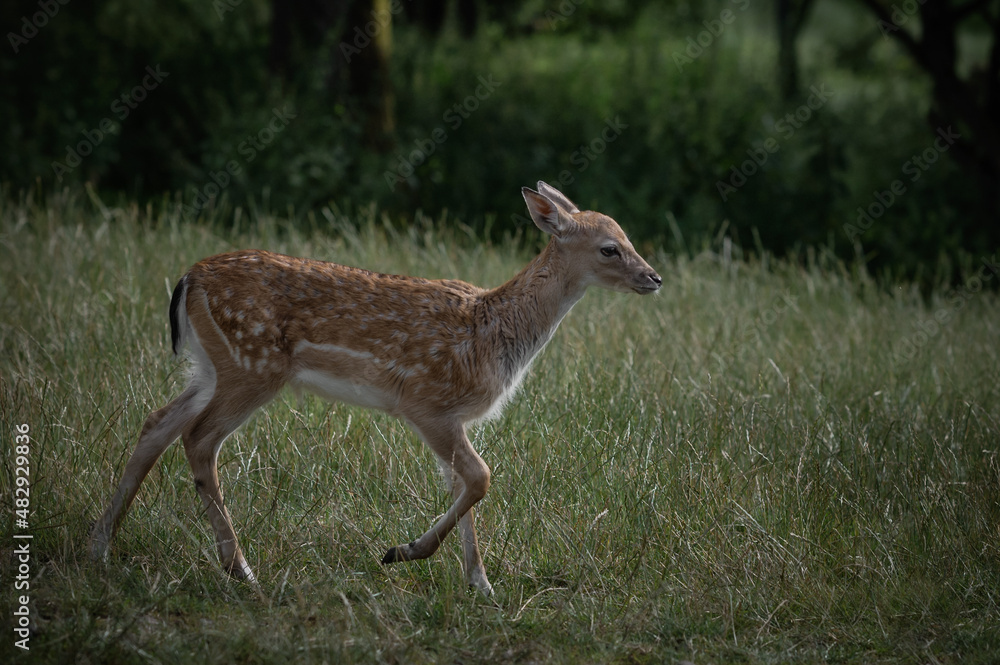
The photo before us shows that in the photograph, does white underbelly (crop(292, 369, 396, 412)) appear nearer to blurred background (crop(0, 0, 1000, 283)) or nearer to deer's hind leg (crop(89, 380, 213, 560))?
deer's hind leg (crop(89, 380, 213, 560))

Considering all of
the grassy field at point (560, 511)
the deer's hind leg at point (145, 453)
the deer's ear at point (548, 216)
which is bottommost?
the grassy field at point (560, 511)

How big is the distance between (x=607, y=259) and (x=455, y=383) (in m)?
0.99

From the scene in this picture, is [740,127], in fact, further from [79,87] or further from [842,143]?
[79,87]

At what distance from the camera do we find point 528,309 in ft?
17.3

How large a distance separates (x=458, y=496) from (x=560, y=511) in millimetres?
560

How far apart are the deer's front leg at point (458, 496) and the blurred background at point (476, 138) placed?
6.48 metres

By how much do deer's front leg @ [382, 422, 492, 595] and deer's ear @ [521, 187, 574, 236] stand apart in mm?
1098

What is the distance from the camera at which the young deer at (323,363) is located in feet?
15.7

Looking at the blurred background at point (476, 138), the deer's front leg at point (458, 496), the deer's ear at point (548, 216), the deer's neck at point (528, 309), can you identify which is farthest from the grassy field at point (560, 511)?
the blurred background at point (476, 138)

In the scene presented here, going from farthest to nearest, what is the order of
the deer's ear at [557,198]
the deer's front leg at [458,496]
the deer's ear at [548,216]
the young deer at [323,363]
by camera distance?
the deer's ear at [557,198] < the deer's ear at [548,216] < the young deer at [323,363] < the deer's front leg at [458,496]

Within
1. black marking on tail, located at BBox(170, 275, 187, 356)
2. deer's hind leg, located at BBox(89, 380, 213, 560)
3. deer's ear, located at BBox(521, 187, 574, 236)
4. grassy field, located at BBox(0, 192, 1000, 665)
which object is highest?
deer's ear, located at BBox(521, 187, 574, 236)

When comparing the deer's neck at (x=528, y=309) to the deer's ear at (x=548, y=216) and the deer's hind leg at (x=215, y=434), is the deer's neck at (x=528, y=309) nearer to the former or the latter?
the deer's ear at (x=548, y=216)

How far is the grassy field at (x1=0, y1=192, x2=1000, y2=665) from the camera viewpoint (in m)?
4.30

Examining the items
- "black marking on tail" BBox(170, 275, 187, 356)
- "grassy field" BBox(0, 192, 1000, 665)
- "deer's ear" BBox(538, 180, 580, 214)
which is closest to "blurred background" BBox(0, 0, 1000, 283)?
"grassy field" BBox(0, 192, 1000, 665)
